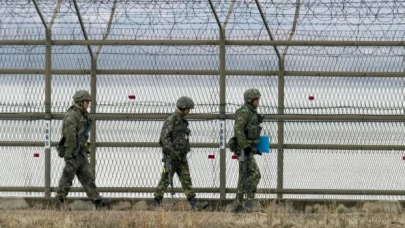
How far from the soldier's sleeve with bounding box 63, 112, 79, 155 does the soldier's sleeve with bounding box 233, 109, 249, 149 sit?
222 centimetres

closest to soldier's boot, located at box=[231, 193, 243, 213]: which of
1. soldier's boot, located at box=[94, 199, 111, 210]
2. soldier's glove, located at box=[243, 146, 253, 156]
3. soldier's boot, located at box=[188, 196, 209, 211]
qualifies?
soldier's boot, located at box=[188, 196, 209, 211]

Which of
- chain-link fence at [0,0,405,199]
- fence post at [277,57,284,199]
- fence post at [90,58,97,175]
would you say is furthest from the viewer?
fence post at [90,58,97,175]

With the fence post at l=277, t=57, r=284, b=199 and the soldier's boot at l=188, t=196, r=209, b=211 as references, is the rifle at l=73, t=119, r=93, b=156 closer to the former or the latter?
the soldier's boot at l=188, t=196, r=209, b=211

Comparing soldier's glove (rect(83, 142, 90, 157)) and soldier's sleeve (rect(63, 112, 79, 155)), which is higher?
soldier's sleeve (rect(63, 112, 79, 155))

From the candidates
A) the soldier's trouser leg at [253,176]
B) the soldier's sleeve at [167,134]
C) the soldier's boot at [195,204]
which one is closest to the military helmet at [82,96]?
the soldier's sleeve at [167,134]

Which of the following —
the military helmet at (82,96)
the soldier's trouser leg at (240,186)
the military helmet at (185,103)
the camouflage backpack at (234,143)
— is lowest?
the soldier's trouser leg at (240,186)

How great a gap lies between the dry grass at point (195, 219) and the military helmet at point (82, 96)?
165 cm

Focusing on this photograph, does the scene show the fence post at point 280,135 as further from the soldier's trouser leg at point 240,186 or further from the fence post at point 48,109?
the fence post at point 48,109

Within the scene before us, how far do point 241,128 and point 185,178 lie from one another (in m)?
1.07

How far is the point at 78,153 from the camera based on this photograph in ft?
49.8

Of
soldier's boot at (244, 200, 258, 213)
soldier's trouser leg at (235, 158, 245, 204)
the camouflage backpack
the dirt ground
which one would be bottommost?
the dirt ground

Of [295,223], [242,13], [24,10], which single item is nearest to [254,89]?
[242,13]

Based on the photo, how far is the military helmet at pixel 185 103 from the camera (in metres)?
14.9

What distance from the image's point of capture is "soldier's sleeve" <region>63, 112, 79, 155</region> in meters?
15.1
